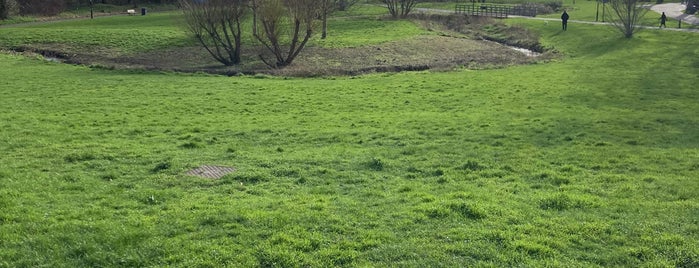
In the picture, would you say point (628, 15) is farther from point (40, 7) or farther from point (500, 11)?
point (40, 7)

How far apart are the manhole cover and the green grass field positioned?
286 millimetres

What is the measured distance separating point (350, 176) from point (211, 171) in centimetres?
315

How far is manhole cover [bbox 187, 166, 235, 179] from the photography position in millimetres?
12993

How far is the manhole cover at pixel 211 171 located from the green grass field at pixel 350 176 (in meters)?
0.29

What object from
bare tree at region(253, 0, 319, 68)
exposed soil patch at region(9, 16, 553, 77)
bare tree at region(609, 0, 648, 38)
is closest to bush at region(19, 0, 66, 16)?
exposed soil patch at region(9, 16, 553, 77)

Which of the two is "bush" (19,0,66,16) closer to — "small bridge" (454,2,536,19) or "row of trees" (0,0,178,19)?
"row of trees" (0,0,178,19)

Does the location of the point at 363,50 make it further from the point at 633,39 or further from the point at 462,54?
the point at 633,39

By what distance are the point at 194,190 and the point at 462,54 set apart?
36.6m

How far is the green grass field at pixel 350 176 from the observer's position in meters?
8.57

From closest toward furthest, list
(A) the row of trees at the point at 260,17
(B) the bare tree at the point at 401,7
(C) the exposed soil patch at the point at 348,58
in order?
1. (A) the row of trees at the point at 260,17
2. (C) the exposed soil patch at the point at 348,58
3. (B) the bare tree at the point at 401,7

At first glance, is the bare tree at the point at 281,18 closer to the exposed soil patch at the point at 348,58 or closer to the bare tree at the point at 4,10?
the exposed soil patch at the point at 348,58

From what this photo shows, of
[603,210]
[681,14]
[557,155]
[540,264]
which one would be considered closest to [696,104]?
[557,155]

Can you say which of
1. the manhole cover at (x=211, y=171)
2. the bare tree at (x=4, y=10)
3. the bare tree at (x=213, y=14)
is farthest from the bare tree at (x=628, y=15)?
the bare tree at (x=4, y=10)

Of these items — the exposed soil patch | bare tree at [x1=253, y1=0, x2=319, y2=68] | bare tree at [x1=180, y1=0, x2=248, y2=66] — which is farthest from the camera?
bare tree at [x1=180, y1=0, x2=248, y2=66]
